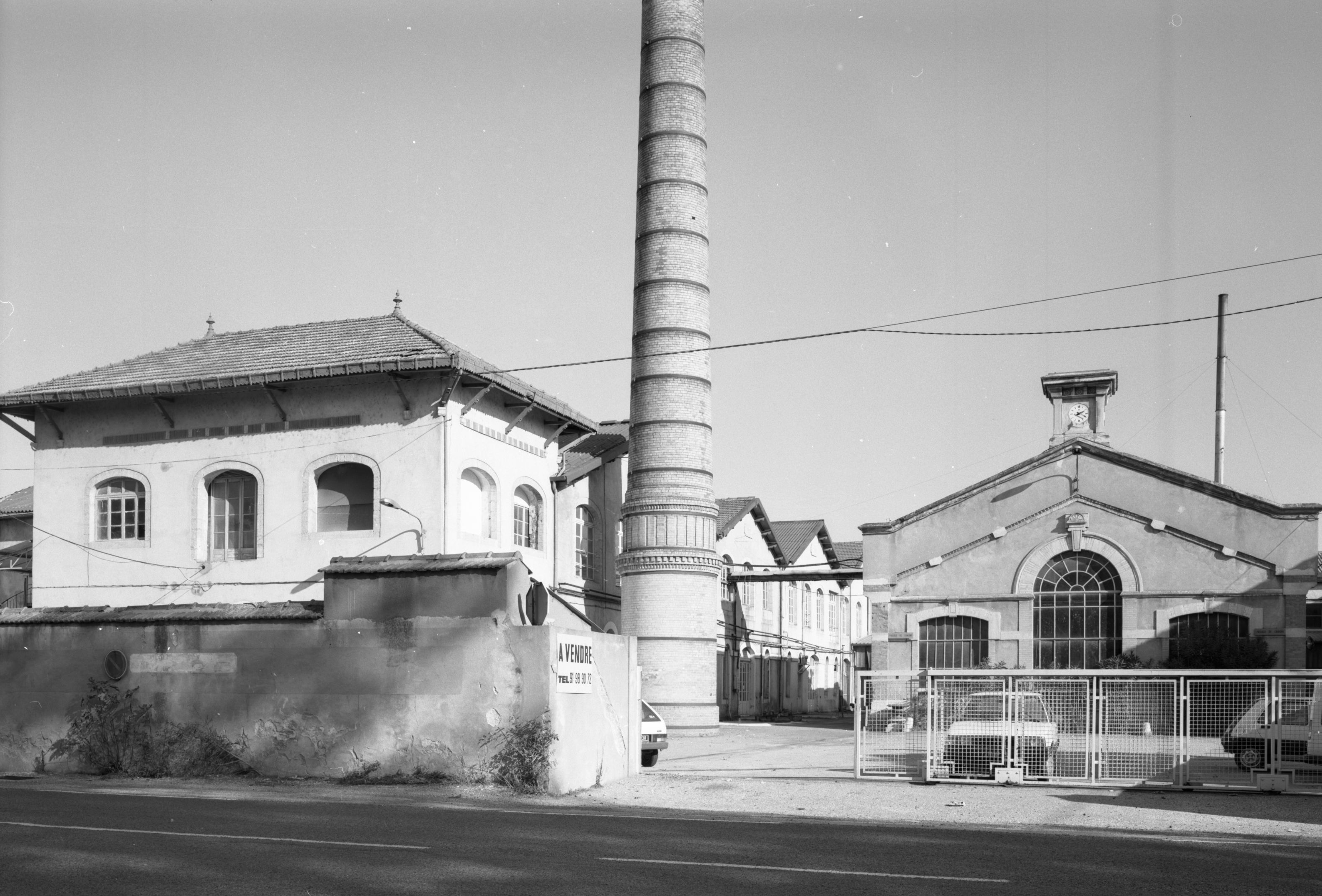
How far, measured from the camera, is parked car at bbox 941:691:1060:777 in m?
18.1

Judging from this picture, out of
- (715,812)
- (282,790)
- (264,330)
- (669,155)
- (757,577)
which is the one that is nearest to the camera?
(715,812)

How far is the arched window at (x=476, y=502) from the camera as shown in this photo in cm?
2872

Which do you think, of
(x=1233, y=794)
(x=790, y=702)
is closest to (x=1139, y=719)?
(x=1233, y=794)

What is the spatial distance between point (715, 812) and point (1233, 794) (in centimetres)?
725

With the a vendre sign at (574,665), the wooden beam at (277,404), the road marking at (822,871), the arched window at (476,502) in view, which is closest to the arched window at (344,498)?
the wooden beam at (277,404)

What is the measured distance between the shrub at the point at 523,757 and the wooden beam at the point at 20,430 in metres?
19.4

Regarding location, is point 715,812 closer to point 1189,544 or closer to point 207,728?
point 207,728

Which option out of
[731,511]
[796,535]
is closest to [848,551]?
[796,535]

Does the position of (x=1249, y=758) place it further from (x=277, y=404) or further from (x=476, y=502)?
(x=277, y=404)

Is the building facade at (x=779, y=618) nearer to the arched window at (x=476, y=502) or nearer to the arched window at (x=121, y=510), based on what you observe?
the arched window at (x=476, y=502)

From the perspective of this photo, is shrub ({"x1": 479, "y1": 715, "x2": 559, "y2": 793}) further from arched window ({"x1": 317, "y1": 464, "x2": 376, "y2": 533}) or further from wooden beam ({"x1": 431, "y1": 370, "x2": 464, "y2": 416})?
arched window ({"x1": 317, "y1": 464, "x2": 376, "y2": 533})

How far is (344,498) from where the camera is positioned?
92.9 feet

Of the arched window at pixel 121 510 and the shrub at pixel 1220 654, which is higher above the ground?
the arched window at pixel 121 510

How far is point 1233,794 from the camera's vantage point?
17031 millimetres
